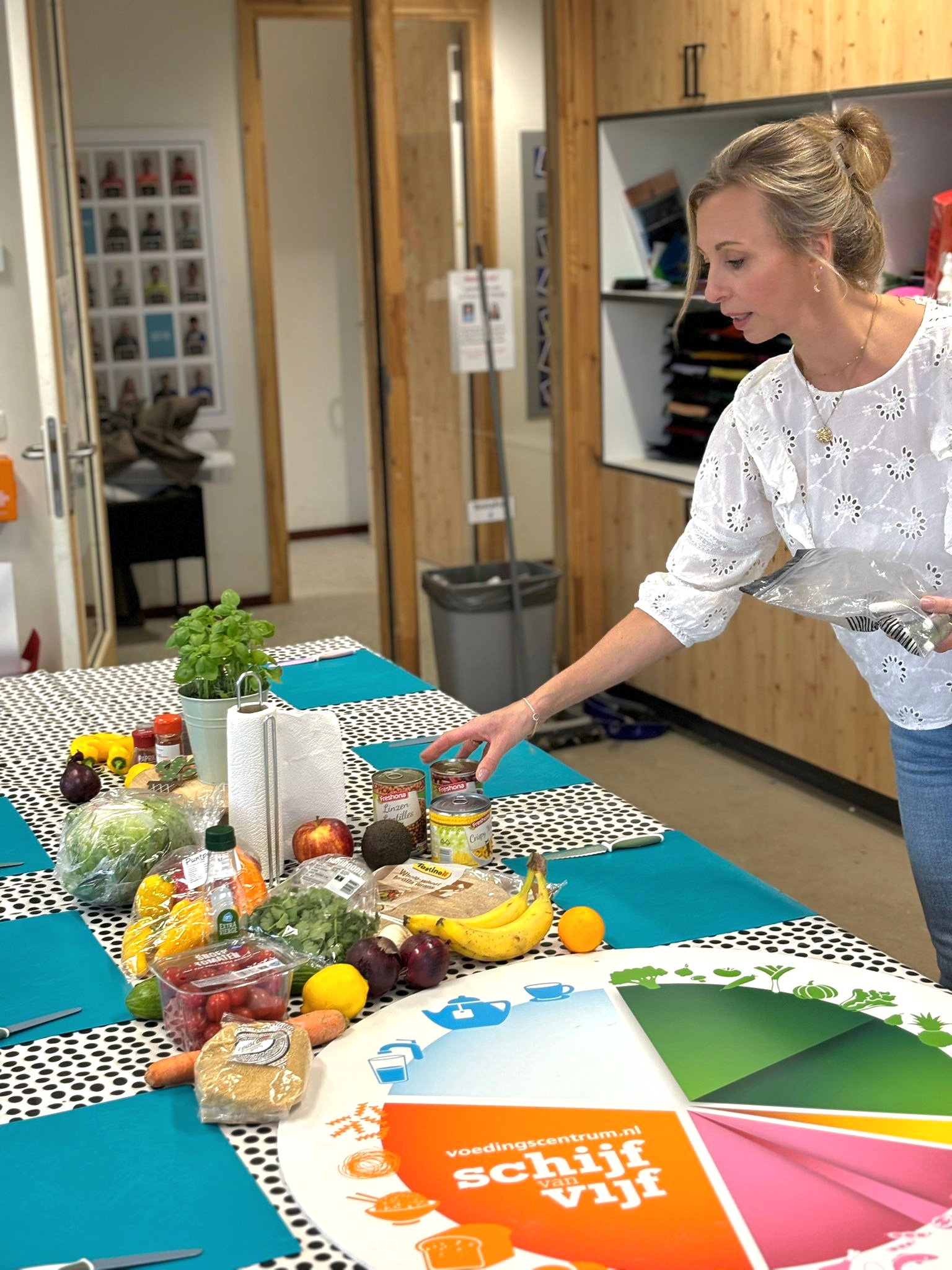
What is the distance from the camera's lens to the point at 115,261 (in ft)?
21.1

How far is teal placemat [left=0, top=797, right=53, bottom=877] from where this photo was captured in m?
1.88

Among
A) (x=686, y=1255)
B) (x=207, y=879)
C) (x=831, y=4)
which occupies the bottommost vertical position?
(x=686, y=1255)

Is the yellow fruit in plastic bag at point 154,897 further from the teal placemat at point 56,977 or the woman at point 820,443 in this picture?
the woman at point 820,443

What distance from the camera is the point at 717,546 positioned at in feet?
6.35

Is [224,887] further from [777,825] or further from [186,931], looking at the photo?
[777,825]

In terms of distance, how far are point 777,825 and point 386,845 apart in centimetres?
245

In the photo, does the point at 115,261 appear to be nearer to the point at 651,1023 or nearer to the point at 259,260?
the point at 259,260

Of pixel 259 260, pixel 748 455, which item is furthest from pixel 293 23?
pixel 748 455

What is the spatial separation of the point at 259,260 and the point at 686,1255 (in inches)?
233

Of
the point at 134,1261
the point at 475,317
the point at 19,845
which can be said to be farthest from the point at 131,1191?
the point at 475,317

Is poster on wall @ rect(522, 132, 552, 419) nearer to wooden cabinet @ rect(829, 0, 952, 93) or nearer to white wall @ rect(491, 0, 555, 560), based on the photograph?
white wall @ rect(491, 0, 555, 560)

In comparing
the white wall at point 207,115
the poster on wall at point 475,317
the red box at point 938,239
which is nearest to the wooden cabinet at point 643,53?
the poster on wall at point 475,317

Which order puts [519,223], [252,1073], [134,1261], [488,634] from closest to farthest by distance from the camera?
[134,1261] < [252,1073] < [488,634] < [519,223]

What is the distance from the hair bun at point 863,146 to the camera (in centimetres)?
174
